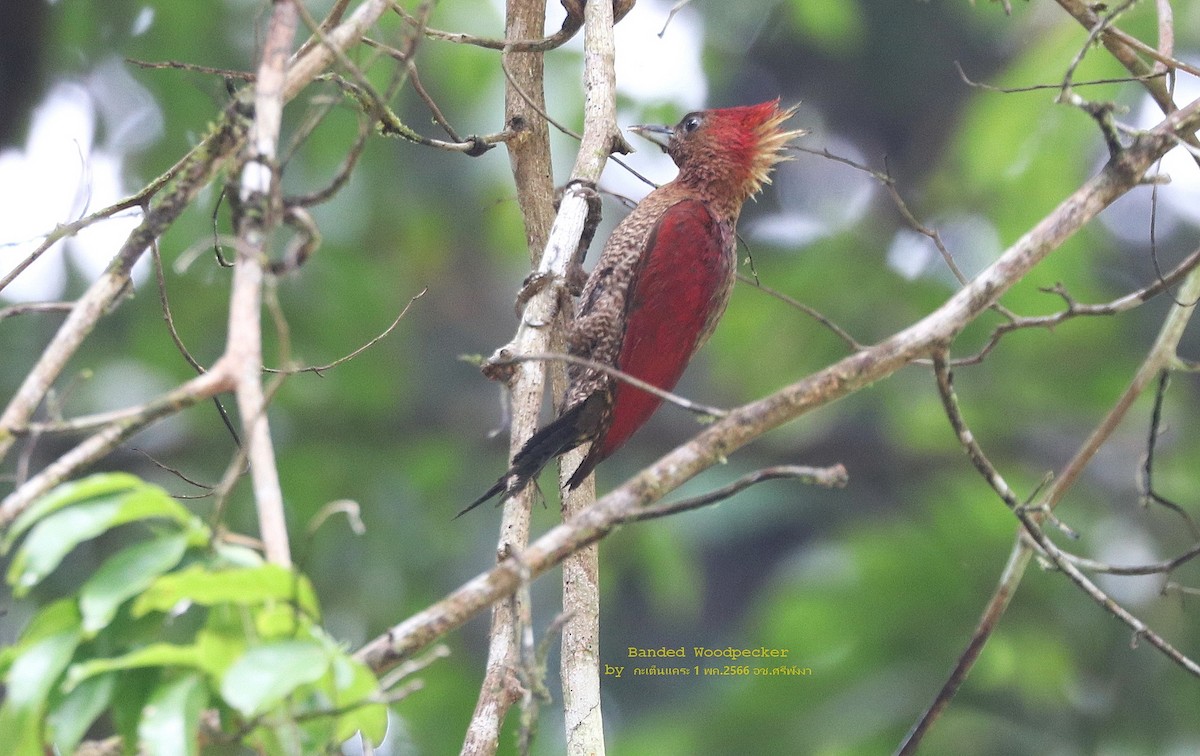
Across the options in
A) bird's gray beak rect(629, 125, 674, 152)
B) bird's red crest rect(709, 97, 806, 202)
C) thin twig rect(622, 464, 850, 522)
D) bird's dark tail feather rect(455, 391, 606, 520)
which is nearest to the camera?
thin twig rect(622, 464, 850, 522)

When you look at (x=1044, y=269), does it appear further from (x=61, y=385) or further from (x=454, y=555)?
(x=61, y=385)

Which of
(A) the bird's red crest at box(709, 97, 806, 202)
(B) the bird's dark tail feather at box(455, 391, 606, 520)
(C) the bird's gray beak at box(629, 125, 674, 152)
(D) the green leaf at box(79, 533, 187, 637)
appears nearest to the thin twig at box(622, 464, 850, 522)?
(D) the green leaf at box(79, 533, 187, 637)

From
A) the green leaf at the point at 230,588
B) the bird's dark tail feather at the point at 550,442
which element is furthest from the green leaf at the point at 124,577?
the bird's dark tail feather at the point at 550,442

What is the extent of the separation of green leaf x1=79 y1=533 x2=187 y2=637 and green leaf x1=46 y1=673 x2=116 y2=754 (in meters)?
0.07

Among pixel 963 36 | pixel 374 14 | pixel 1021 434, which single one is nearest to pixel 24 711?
pixel 374 14

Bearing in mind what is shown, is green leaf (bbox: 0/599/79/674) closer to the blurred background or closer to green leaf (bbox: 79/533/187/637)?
green leaf (bbox: 79/533/187/637)

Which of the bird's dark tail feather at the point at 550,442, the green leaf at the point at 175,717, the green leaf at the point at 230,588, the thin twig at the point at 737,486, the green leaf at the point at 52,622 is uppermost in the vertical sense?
the bird's dark tail feather at the point at 550,442

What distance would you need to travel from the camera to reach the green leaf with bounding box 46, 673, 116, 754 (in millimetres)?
1471

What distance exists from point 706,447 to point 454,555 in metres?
5.66

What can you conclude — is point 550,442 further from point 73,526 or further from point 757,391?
point 757,391

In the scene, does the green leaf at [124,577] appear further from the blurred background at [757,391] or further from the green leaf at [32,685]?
the blurred background at [757,391]

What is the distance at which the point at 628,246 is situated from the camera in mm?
4168

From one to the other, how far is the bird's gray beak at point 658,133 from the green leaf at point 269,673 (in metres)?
3.34

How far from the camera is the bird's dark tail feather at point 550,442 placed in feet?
10.2
